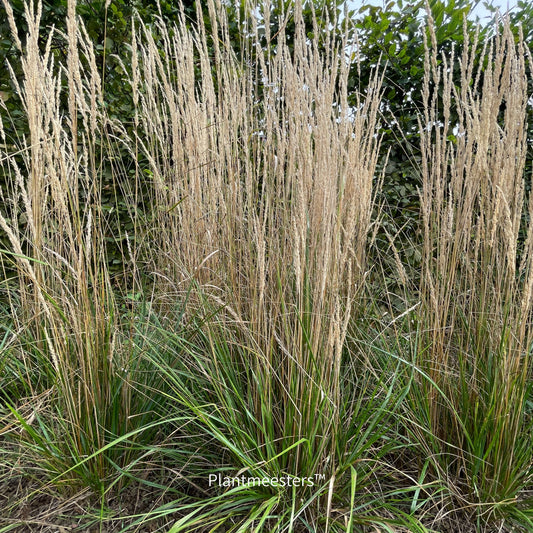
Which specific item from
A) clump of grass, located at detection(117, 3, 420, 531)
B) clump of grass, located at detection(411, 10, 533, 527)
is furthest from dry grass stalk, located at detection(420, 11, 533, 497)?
clump of grass, located at detection(117, 3, 420, 531)

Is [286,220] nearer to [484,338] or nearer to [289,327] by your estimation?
[289,327]

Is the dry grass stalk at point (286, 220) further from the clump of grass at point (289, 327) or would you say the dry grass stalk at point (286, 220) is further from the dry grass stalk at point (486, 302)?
the dry grass stalk at point (486, 302)

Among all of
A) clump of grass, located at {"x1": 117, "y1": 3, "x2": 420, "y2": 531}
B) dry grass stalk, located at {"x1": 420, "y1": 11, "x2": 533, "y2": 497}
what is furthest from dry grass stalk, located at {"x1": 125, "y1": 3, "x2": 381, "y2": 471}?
dry grass stalk, located at {"x1": 420, "y1": 11, "x2": 533, "y2": 497}

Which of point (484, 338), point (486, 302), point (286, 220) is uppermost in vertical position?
point (286, 220)

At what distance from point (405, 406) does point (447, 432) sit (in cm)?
16

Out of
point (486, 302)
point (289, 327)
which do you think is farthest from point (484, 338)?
point (289, 327)

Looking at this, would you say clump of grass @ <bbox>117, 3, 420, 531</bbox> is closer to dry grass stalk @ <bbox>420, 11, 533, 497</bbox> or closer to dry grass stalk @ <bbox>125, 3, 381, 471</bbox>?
dry grass stalk @ <bbox>125, 3, 381, 471</bbox>

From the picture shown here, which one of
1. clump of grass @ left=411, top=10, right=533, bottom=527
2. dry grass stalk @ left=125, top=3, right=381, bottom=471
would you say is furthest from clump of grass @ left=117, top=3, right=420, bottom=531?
clump of grass @ left=411, top=10, right=533, bottom=527

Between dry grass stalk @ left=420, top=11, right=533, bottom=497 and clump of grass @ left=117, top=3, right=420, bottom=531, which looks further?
dry grass stalk @ left=420, top=11, right=533, bottom=497

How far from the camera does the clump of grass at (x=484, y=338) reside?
132 centimetres

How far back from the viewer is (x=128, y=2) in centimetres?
275

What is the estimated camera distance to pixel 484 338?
1535mm

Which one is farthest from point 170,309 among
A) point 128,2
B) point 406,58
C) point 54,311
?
point 406,58

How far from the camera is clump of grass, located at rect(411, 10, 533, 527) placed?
4.33 ft
